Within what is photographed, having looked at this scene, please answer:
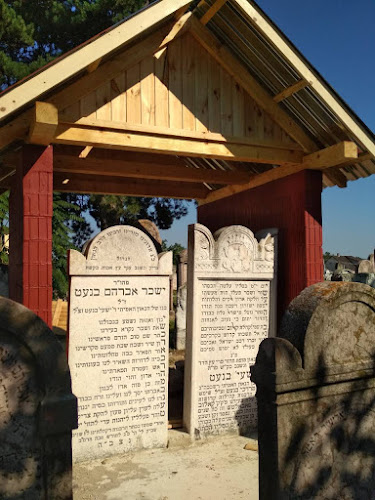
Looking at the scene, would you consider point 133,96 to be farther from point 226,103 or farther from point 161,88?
point 226,103

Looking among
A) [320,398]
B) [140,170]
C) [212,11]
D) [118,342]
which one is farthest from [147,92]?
[320,398]

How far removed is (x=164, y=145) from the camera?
557cm

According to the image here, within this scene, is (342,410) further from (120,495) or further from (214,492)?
(120,495)

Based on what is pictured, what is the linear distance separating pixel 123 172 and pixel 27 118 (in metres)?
2.32

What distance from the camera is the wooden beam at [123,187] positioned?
824 cm

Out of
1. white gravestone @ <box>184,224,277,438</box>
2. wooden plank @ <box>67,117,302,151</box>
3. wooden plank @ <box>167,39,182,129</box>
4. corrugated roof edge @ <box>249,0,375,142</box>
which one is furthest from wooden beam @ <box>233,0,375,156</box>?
white gravestone @ <box>184,224,277,438</box>

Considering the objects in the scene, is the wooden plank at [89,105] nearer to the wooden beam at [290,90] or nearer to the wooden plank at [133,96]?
the wooden plank at [133,96]

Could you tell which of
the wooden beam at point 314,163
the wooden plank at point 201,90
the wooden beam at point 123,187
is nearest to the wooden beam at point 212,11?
the wooden plank at point 201,90

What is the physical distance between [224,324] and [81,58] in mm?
3593

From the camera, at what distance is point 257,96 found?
604cm

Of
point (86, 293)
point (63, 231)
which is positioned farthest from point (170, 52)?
point (63, 231)

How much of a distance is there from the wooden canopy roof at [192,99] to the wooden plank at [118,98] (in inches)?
0.5

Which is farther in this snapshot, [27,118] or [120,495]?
[27,118]

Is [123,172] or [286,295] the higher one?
[123,172]
